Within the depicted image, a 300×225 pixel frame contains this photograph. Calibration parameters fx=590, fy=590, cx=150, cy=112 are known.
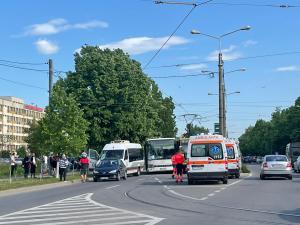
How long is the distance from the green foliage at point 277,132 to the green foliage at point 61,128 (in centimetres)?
6541

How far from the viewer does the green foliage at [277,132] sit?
400 feet

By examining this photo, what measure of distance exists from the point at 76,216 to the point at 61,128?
1014 inches

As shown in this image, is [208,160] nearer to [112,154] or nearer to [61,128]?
[61,128]

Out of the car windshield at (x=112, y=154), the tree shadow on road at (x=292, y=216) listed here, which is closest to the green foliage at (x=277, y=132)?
the car windshield at (x=112, y=154)

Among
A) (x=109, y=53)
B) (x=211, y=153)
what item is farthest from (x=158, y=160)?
(x=211, y=153)

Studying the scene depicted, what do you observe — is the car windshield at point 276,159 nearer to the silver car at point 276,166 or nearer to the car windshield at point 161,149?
the silver car at point 276,166

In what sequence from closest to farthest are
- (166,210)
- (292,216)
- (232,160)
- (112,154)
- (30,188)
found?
(292,216) → (166,210) → (30,188) → (232,160) → (112,154)

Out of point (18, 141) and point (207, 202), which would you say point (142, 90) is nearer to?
point (207, 202)

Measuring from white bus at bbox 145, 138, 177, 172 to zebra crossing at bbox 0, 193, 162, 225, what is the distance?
29819mm

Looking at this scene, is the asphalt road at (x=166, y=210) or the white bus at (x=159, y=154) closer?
the asphalt road at (x=166, y=210)

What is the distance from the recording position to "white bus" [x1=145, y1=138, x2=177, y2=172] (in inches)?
1896

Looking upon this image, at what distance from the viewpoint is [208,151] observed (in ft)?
97.0

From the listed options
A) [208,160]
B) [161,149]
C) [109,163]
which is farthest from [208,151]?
[161,149]

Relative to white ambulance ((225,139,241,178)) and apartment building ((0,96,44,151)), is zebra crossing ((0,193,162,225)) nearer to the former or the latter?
white ambulance ((225,139,241,178))
